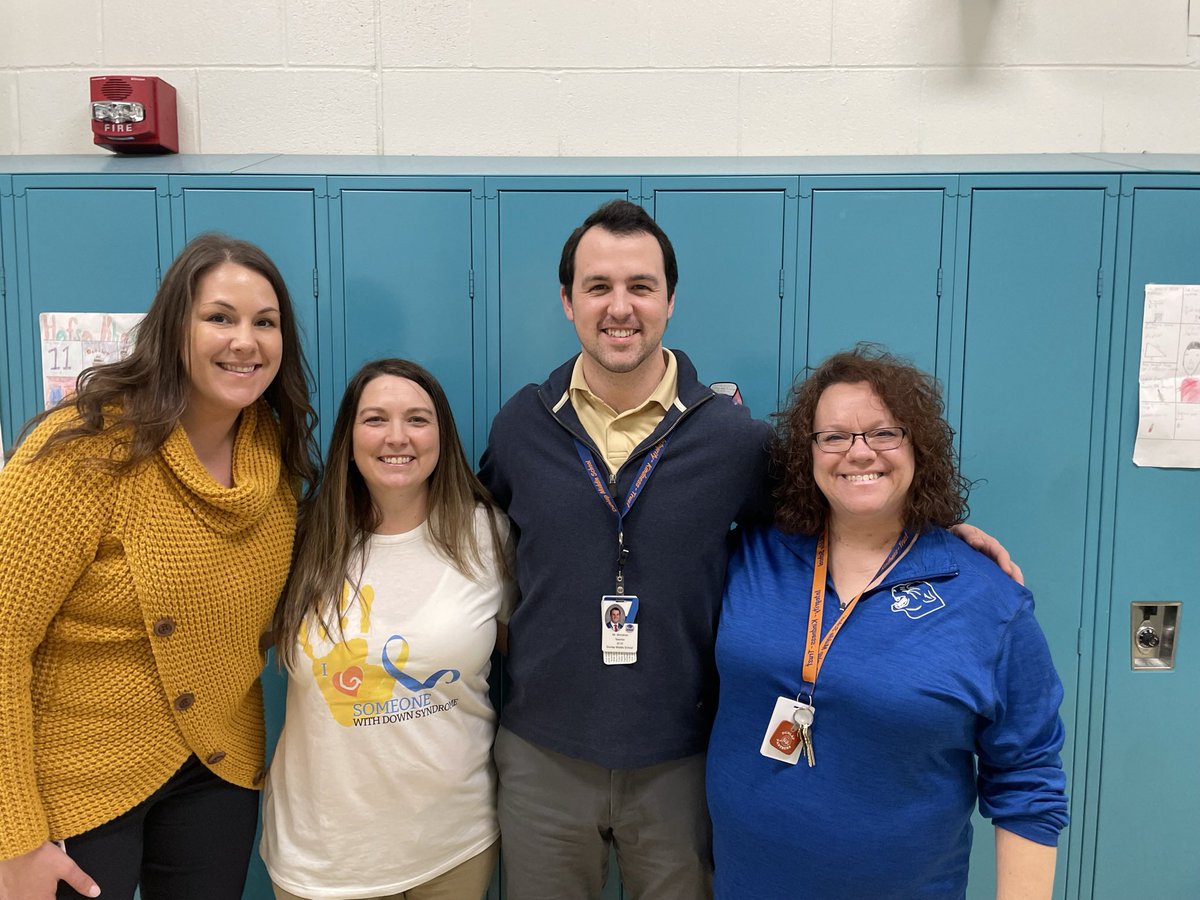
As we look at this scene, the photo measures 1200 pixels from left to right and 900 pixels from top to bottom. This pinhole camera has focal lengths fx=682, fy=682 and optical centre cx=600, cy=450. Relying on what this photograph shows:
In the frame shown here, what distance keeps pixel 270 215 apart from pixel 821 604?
171 cm

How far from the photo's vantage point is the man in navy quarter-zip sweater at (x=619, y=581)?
1423 mm

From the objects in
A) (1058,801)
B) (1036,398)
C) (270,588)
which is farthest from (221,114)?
(1058,801)

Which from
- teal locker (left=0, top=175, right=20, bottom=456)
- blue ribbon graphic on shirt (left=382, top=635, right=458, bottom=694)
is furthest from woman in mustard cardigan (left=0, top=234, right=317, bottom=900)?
teal locker (left=0, top=175, right=20, bottom=456)

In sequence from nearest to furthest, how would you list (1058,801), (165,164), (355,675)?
(1058,801)
(355,675)
(165,164)

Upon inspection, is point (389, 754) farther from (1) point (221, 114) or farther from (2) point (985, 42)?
(2) point (985, 42)

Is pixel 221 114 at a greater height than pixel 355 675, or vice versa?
pixel 221 114

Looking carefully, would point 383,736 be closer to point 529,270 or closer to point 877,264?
point 529,270

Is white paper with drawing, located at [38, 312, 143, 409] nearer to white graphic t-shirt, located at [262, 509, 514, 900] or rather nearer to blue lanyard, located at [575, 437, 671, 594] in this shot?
white graphic t-shirt, located at [262, 509, 514, 900]

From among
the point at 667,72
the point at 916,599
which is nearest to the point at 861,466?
the point at 916,599

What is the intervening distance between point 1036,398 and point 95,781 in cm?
232

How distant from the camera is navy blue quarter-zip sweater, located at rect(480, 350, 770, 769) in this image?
142 centimetres

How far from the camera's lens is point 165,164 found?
6.57ft

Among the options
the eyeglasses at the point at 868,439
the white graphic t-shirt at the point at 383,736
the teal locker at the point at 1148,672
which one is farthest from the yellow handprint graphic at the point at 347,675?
the teal locker at the point at 1148,672

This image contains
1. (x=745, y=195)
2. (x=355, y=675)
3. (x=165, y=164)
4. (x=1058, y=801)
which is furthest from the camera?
(x=165, y=164)
